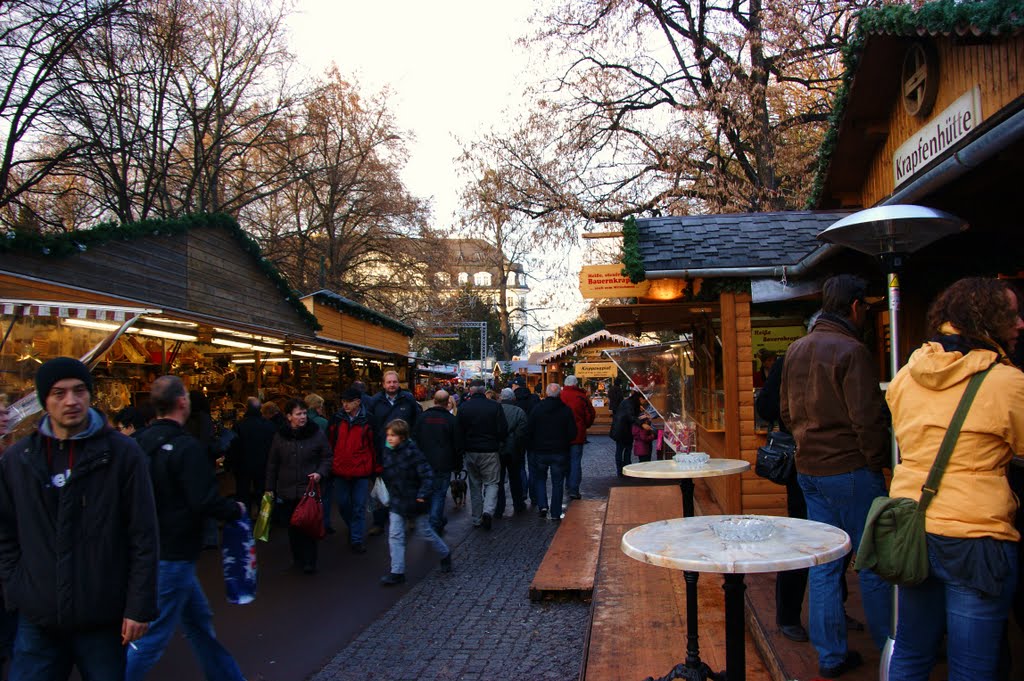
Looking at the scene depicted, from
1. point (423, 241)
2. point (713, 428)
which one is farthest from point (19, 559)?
point (423, 241)

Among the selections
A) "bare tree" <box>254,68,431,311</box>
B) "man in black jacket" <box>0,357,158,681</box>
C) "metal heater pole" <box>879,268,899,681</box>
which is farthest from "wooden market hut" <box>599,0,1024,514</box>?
"bare tree" <box>254,68,431,311</box>

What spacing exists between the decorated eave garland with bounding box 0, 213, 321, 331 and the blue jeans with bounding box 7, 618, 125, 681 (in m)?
7.59

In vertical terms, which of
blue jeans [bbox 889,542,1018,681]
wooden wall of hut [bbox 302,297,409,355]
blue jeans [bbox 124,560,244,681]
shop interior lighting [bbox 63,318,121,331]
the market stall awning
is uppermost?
wooden wall of hut [bbox 302,297,409,355]

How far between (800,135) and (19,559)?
20.2 meters

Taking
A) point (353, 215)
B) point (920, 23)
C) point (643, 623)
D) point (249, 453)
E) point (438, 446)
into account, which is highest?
point (353, 215)

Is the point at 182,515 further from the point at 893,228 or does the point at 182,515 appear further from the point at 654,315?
the point at 654,315

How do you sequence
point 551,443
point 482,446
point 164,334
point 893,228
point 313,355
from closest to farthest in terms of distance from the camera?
point 893,228 → point 482,446 → point 164,334 → point 551,443 → point 313,355

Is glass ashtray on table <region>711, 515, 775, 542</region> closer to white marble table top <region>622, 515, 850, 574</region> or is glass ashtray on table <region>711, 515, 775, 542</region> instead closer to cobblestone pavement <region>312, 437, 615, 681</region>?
white marble table top <region>622, 515, 850, 574</region>

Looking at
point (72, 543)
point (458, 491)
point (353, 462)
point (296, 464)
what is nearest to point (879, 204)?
point (72, 543)

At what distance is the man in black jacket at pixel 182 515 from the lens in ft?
13.2

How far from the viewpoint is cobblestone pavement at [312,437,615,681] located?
5.02 m

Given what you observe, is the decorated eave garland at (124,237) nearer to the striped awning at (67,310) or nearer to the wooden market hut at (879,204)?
the striped awning at (67,310)

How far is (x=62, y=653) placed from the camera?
10.0 feet

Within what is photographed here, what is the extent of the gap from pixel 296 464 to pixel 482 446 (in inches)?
118
